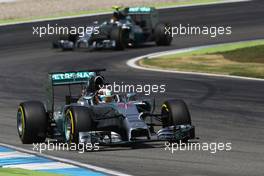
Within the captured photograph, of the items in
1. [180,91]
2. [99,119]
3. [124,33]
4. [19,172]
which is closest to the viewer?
[19,172]

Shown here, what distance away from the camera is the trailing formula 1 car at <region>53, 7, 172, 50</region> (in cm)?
3309

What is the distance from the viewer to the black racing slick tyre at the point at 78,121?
1403 centimetres

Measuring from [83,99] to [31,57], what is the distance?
17498mm

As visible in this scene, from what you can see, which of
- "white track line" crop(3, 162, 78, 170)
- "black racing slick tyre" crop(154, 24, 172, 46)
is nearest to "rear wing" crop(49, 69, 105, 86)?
"white track line" crop(3, 162, 78, 170)

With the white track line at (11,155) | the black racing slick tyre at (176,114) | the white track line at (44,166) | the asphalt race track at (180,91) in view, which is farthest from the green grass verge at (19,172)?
the black racing slick tyre at (176,114)

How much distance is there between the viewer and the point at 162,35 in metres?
33.9

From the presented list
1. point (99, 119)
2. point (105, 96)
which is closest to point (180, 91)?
point (105, 96)

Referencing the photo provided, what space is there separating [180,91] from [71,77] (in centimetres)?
692

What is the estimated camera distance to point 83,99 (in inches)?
599

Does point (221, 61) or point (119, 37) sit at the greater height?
point (119, 37)

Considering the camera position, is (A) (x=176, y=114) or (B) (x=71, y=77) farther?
(B) (x=71, y=77)

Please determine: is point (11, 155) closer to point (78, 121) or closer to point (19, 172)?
point (78, 121)

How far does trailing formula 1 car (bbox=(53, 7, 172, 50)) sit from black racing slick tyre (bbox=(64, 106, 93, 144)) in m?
18.5

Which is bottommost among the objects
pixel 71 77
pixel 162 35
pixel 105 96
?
pixel 162 35
